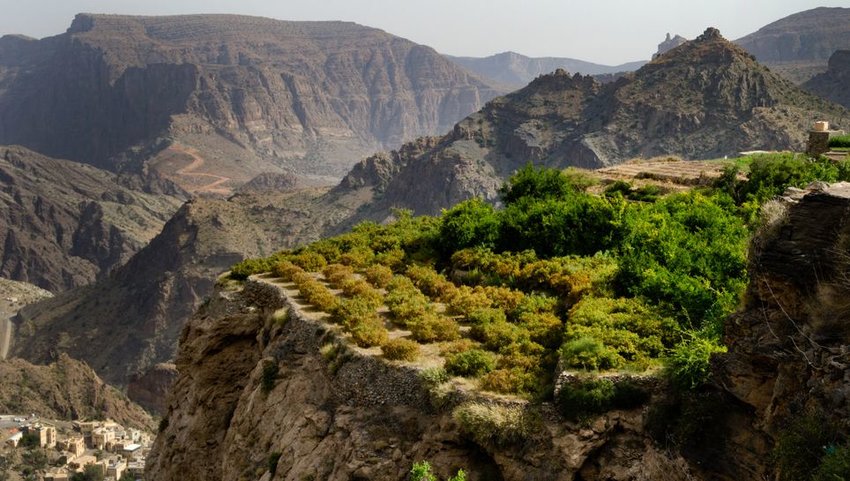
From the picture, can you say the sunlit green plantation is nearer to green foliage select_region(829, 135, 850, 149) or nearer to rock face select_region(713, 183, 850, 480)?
rock face select_region(713, 183, 850, 480)

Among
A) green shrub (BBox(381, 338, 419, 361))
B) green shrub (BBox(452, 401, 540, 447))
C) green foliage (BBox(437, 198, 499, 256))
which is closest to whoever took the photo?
green shrub (BBox(452, 401, 540, 447))

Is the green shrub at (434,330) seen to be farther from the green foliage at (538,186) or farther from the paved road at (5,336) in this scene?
the paved road at (5,336)

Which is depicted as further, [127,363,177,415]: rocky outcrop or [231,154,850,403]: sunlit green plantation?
[127,363,177,415]: rocky outcrop

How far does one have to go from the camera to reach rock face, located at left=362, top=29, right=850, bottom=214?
9856 cm

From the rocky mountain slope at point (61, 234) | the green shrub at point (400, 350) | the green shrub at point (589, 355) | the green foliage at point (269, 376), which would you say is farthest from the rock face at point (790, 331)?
the rocky mountain slope at point (61, 234)

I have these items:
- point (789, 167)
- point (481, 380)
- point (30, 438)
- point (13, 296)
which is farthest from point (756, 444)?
point (13, 296)

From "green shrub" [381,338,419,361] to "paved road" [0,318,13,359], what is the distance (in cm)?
11444

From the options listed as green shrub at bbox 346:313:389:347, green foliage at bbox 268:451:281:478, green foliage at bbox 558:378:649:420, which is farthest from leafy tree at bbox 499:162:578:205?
green foliage at bbox 558:378:649:420

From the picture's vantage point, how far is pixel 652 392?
33.8ft

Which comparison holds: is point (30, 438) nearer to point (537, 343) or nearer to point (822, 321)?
point (537, 343)

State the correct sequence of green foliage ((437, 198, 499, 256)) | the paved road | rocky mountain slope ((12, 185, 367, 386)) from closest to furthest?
green foliage ((437, 198, 499, 256)), rocky mountain slope ((12, 185, 367, 386)), the paved road

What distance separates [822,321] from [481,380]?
5.37m

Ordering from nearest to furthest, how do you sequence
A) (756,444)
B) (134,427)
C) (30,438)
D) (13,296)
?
(756,444) < (30,438) < (134,427) < (13,296)

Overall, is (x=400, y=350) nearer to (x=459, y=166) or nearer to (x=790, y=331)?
(x=790, y=331)
